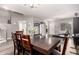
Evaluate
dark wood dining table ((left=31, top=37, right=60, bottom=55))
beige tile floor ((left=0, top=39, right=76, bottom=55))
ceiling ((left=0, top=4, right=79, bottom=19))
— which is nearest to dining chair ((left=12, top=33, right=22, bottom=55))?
beige tile floor ((left=0, top=39, right=76, bottom=55))

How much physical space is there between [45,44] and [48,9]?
0.56m

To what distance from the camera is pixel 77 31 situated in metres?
1.42

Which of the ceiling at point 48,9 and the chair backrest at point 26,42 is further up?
the ceiling at point 48,9

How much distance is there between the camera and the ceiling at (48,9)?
4.58ft

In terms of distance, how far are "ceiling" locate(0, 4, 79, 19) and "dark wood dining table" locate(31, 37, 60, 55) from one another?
0.39m

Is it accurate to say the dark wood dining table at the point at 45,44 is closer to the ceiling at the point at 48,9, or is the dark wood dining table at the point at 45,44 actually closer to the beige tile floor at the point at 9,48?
the beige tile floor at the point at 9,48

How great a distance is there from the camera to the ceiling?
139 centimetres

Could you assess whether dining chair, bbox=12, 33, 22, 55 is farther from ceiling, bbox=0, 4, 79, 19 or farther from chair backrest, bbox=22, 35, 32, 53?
ceiling, bbox=0, 4, 79, 19

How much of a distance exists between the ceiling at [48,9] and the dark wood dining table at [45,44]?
0.39m

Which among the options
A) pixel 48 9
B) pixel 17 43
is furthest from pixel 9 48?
pixel 48 9

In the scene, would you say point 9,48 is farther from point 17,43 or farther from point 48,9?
point 48,9

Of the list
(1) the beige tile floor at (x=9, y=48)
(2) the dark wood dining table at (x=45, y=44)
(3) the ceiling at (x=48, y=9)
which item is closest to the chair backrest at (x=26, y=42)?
(2) the dark wood dining table at (x=45, y=44)
